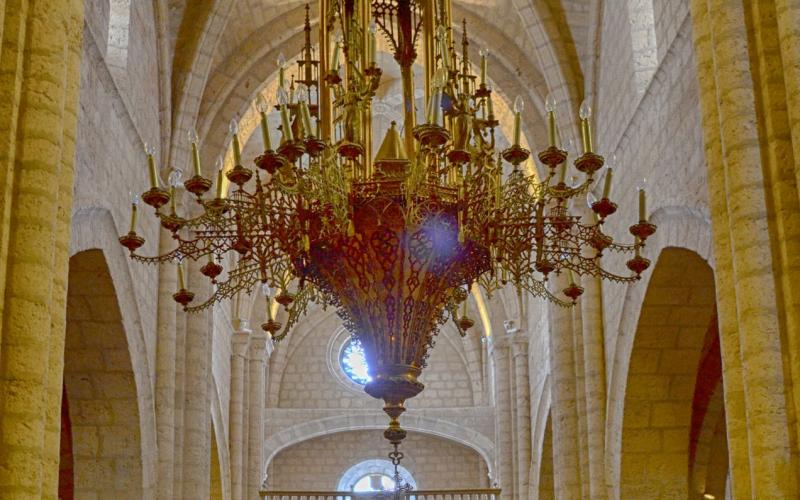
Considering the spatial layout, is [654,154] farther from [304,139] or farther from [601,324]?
[304,139]

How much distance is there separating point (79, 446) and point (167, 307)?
1774mm

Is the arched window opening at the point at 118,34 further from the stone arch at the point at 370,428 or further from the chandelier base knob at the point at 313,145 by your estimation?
the stone arch at the point at 370,428

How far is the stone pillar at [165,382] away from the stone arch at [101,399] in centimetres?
84

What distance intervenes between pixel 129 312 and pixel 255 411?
30.4ft

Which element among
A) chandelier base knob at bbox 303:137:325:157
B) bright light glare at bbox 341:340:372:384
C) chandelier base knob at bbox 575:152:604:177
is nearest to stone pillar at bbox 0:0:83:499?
chandelier base knob at bbox 303:137:325:157

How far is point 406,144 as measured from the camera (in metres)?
7.43

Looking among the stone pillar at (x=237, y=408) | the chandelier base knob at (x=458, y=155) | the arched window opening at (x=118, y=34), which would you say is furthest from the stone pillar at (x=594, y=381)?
the stone pillar at (x=237, y=408)

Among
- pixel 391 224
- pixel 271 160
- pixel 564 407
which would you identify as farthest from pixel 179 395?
pixel 271 160

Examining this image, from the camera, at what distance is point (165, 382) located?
38.1 feet

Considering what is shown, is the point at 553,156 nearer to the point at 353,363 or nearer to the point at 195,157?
the point at 195,157

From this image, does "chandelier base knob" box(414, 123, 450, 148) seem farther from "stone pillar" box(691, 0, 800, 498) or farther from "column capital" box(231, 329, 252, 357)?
"column capital" box(231, 329, 252, 357)

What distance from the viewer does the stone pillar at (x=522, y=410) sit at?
18.0 meters

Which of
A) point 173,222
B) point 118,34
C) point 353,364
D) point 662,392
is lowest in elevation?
point 662,392

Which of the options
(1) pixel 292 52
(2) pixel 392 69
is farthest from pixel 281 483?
(1) pixel 292 52
